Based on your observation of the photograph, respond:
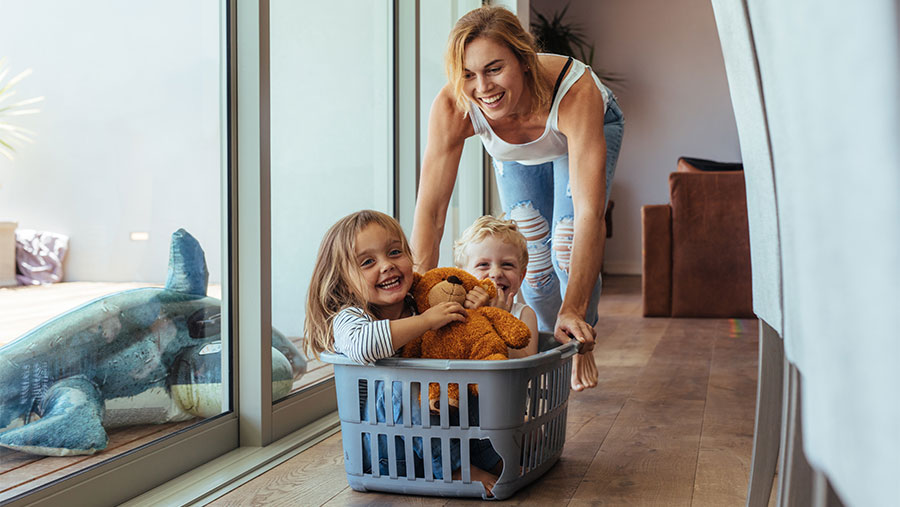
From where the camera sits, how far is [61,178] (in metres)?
1.22

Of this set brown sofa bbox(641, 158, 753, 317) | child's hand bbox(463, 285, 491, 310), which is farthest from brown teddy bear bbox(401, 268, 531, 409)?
brown sofa bbox(641, 158, 753, 317)

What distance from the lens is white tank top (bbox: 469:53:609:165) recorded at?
73.1 inches

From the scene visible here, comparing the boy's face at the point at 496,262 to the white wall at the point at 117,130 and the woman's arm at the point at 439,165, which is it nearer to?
the woman's arm at the point at 439,165

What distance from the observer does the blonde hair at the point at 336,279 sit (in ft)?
4.76

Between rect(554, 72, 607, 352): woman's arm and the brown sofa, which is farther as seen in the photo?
the brown sofa

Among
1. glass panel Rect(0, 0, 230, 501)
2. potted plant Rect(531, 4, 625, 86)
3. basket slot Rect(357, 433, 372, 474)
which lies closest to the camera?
glass panel Rect(0, 0, 230, 501)

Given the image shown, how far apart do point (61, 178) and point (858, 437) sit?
1.16 metres

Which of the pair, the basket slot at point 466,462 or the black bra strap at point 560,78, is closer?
the basket slot at point 466,462

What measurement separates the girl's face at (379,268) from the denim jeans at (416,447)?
0.17 metres

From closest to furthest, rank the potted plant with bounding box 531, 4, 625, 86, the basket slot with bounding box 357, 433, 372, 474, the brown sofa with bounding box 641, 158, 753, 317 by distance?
the basket slot with bounding box 357, 433, 372, 474, the brown sofa with bounding box 641, 158, 753, 317, the potted plant with bounding box 531, 4, 625, 86

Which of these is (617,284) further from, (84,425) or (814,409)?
(814,409)

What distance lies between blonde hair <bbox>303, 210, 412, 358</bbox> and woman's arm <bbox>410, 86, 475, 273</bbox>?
0.39 metres

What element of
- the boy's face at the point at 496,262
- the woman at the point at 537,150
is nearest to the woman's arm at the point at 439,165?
the woman at the point at 537,150

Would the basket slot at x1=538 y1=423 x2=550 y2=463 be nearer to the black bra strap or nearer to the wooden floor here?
the wooden floor
